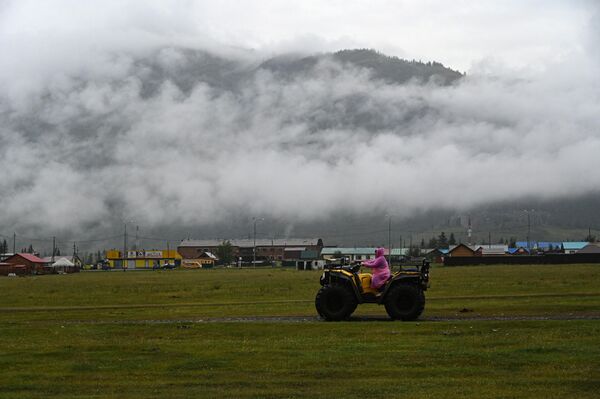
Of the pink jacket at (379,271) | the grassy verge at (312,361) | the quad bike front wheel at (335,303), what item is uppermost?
the pink jacket at (379,271)

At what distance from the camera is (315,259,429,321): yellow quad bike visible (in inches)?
1158

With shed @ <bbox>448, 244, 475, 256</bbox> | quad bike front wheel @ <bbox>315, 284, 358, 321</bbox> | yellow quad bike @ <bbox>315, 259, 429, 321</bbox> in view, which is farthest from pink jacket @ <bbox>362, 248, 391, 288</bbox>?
shed @ <bbox>448, 244, 475, 256</bbox>

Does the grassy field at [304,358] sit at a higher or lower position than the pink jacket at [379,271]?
lower

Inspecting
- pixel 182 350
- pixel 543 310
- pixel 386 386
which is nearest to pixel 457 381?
pixel 386 386

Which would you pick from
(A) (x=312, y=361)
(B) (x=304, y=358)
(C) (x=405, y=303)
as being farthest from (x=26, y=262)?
(A) (x=312, y=361)

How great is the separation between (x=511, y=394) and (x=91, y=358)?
1039 cm

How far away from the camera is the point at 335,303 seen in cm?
3014

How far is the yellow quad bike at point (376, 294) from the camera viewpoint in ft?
96.5

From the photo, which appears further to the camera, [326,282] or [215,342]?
[326,282]

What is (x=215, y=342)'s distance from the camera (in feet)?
76.7

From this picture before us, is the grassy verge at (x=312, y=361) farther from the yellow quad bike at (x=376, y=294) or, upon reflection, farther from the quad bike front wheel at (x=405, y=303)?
the yellow quad bike at (x=376, y=294)

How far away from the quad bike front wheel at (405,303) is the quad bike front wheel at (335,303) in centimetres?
132

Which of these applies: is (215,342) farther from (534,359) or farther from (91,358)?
(534,359)

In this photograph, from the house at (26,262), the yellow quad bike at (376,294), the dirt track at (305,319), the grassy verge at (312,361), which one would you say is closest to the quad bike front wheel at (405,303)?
the yellow quad bike at (376,294)
